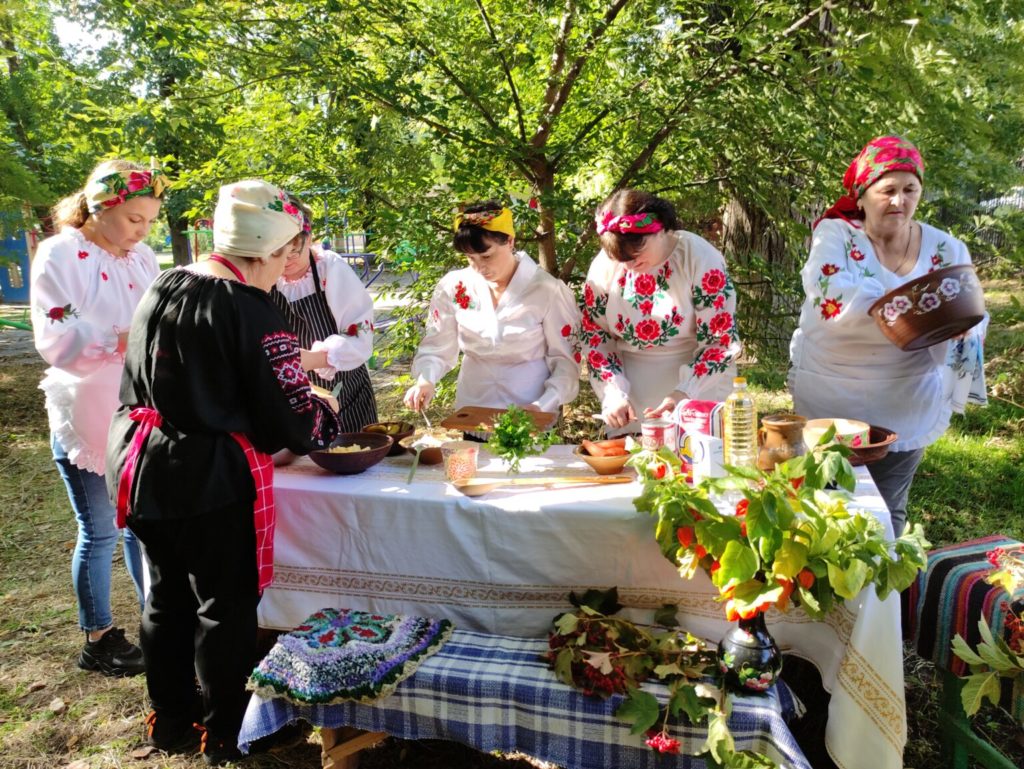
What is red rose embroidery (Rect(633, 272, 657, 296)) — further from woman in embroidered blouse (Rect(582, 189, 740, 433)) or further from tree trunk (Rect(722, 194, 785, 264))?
tree trunk (Rect(722, 194, 785, 264))

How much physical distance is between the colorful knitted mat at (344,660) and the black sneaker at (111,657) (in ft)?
4.24

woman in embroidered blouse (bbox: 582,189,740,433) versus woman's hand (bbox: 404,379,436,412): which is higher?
woman in embroidered blouse (bbox: 582,189,740,433)

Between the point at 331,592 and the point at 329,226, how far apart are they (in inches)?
92.9

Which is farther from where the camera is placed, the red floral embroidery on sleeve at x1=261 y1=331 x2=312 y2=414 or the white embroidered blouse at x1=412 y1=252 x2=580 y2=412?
the white embroidered blouse at x1=412 y1=252 x2=580 y2=412

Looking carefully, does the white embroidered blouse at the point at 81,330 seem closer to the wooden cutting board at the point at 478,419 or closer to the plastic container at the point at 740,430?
the wooden cutting board at the point at 478,419

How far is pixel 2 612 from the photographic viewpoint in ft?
11.8

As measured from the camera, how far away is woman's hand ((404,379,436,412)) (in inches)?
116

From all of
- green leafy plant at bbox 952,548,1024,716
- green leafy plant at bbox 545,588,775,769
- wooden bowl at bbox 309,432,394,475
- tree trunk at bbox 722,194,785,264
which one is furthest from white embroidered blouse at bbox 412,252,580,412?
tree trunk at bbox 722,194,785,264

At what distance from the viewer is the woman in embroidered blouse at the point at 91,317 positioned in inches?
102

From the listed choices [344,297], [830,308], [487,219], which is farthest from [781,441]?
[344,297]

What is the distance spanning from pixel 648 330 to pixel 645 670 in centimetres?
130

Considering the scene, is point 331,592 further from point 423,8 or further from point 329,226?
point 423,8

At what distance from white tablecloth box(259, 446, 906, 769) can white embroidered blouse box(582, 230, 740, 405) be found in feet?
1.97

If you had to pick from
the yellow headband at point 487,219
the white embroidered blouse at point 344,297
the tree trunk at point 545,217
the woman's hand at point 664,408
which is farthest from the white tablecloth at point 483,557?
the tree trunk at point 545,217
